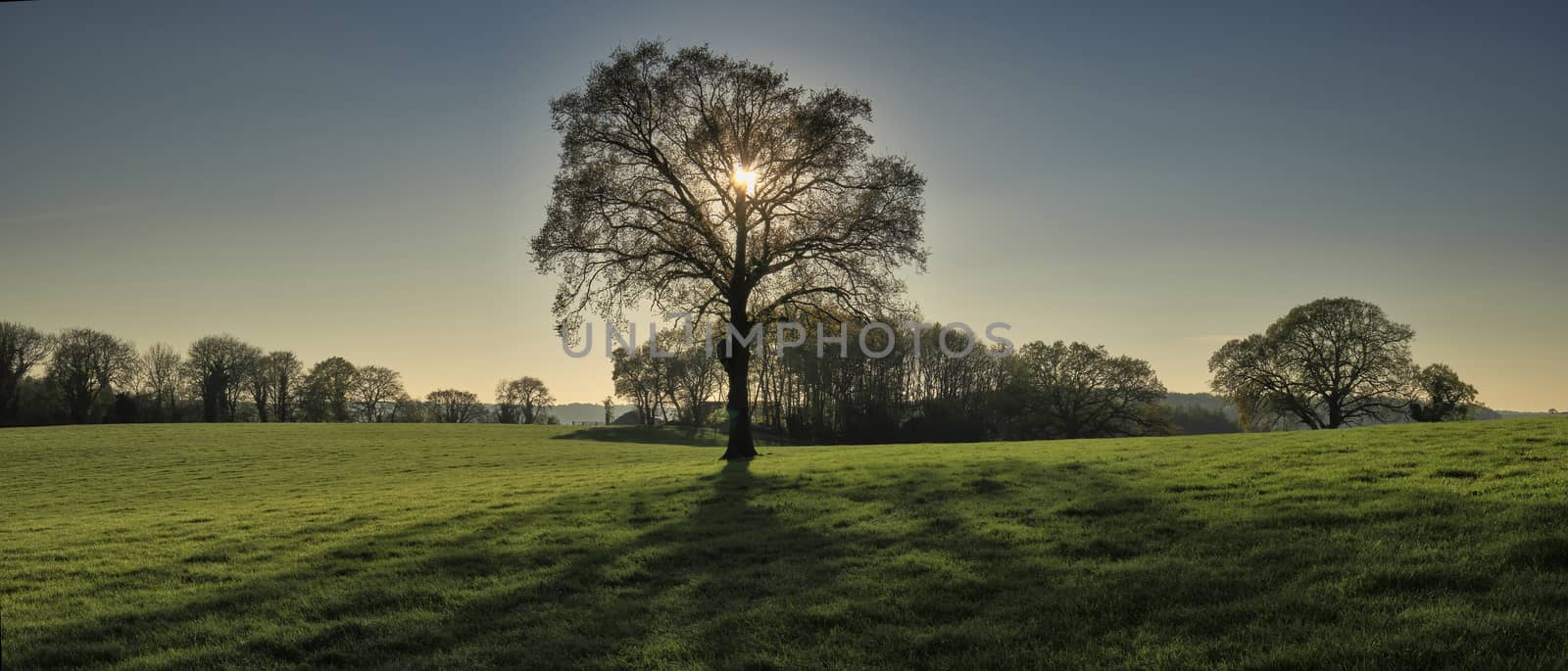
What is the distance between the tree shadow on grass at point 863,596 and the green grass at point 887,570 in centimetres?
5

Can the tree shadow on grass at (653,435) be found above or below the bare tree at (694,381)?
below

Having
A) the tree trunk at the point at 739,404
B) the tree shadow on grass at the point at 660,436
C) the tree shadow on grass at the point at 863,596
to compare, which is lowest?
the tree shadow on grass at the point at 660,436

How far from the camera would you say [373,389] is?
355 feet

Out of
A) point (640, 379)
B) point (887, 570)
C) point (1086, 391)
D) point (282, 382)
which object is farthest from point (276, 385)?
point (887, 570)

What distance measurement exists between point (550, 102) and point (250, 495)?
689 inches

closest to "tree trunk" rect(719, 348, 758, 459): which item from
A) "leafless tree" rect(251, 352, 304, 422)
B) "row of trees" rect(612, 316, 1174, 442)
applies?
"row of trees" rect(612, 316, 1174, 442)

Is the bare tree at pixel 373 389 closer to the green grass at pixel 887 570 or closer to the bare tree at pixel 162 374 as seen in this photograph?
the bare tree at pixel 162 374

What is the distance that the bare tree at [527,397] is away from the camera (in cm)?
12292

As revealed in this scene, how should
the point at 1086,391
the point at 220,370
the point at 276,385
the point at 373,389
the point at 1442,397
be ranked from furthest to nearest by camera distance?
the point at 373,389, the point at 276,385, the point at 220,370, the point at 1086,391, the point at 1442,397

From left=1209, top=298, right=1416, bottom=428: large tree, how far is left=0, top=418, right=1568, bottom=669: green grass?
48.4 meters

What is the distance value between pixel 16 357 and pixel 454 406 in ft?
182

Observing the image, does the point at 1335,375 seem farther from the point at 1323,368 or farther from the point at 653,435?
the point at 653,435

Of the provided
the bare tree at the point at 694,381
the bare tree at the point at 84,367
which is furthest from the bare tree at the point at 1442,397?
the bare tree at the point at 84,367

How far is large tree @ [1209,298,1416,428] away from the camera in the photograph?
58219 mm
